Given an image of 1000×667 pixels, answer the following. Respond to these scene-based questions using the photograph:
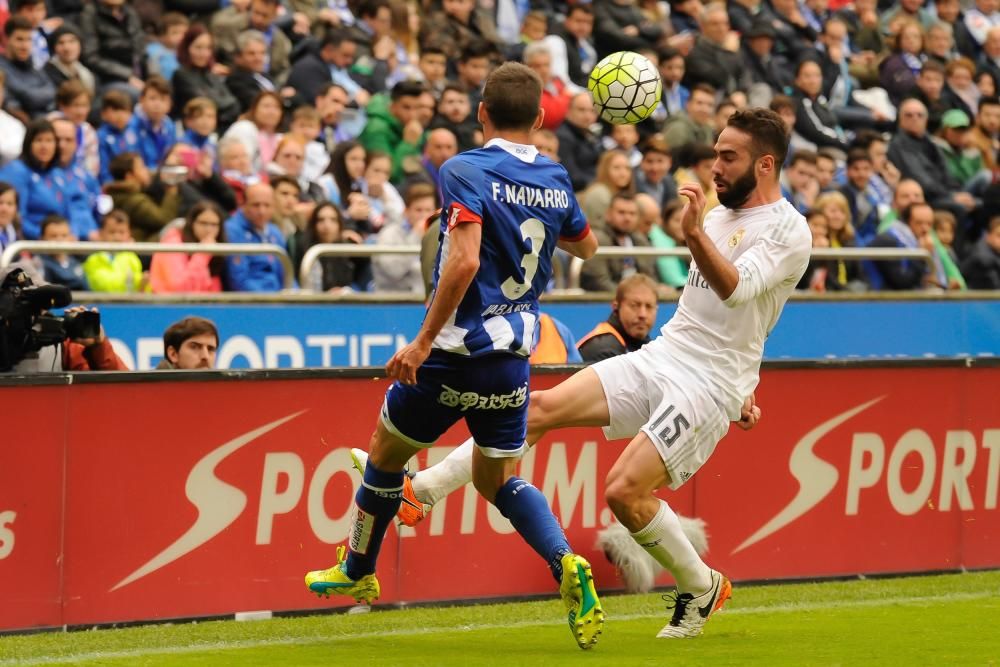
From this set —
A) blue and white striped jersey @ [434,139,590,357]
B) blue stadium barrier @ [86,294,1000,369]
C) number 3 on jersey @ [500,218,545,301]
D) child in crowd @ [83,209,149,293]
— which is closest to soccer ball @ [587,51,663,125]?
blue and white striped jersey @ [434,139,590,357]

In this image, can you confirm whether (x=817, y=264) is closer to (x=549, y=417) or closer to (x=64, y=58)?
(x=64, y=58)

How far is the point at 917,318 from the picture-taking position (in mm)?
15445

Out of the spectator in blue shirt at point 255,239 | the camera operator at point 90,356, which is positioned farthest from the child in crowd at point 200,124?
the camera operator at point 90,356

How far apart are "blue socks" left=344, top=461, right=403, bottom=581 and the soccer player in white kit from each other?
0.72 m

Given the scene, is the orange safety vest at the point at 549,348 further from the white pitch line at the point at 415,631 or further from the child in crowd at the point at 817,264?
the child in crowd at the point at 817,264

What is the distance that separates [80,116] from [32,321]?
5.54 m

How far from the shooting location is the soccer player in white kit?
7.42 meters

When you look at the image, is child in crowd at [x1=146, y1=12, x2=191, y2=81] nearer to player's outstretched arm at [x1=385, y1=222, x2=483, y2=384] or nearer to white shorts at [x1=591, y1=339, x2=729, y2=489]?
white shorts at [x1=591, y1=339, x2=729, y2=489]

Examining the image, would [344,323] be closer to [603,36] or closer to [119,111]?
[119,111]

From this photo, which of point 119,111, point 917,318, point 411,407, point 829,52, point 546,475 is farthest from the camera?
point 829,52

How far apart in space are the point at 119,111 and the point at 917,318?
7.10 m

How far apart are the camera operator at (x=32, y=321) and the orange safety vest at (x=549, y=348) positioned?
2.83 meters

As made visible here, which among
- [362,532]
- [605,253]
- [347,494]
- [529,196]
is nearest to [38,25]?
[605,253]

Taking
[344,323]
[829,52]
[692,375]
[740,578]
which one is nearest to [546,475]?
[740,578]
